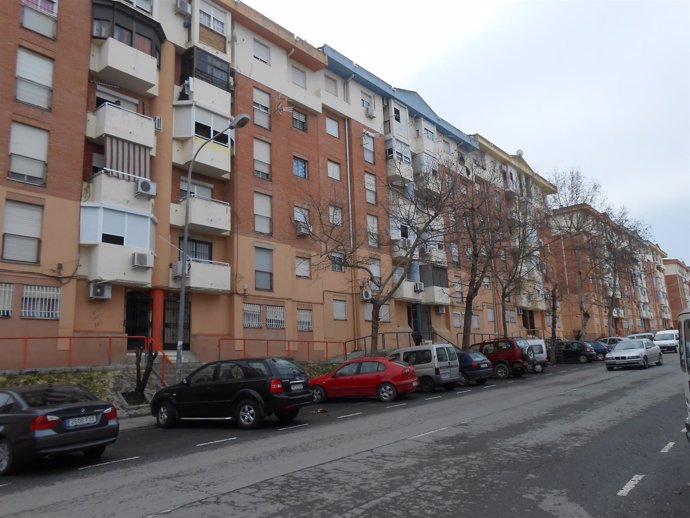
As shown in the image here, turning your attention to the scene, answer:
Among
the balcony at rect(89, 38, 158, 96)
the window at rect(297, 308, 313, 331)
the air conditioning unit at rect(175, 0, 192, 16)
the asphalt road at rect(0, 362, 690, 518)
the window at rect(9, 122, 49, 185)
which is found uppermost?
the air conditioning unit at rect(175, 0, 192, 16)

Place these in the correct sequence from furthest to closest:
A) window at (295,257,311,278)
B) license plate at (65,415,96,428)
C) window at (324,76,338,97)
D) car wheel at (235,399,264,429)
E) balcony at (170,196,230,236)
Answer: window at (324,76,338,97) → window at (295,257,311,278) → balcony at (170,196,230,236) → car wheel at (235,399,264,429) → license plate at (65,415,96,428)

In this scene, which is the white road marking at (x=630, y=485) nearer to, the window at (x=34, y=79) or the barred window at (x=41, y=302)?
the barred window at (x=41, y=302)

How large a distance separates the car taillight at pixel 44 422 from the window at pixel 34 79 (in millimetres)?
14040

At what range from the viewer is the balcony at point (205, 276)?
833 inches

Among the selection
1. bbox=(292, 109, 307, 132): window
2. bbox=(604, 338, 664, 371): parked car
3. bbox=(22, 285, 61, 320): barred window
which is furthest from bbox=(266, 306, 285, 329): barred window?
bbox=(604, 338, 664, 371): parked car

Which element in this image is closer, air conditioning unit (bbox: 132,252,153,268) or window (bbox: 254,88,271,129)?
air conditioning unit (bbox: 132,252,153,268)

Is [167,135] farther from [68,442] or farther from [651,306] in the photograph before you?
[651,306]

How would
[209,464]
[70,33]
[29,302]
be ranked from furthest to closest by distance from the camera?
[70,33], [29,302], [209,464]

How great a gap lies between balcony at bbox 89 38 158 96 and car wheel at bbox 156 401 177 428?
13591 mm

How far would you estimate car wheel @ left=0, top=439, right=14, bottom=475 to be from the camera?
7.97 meters

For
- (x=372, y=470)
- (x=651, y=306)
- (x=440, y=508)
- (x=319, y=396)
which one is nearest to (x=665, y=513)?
(x=440, y=508)

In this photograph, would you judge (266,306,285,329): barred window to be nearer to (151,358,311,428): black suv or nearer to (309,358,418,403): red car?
(309,358,418,403): red car

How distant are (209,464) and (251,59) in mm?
23068

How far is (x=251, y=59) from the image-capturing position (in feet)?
87.7
